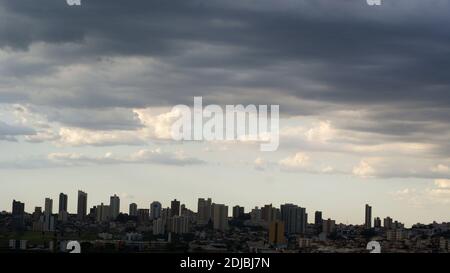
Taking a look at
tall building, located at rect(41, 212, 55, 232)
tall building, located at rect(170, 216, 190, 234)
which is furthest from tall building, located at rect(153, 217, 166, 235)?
tall building, located at rect(41, 212, 55, 232)

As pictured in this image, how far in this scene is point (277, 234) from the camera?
198 ft

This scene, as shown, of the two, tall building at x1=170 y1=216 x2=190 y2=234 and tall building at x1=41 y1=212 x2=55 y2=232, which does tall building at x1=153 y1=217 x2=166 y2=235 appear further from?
tall building at x1=41 y1=212 x2=55 y2=232

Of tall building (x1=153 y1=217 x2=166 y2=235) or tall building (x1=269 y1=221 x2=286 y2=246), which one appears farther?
tall building (x1=153 y1=217 x2=166 y2=235)

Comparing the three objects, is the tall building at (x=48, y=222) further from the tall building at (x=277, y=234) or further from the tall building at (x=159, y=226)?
the tall building at (x=277, y=234)

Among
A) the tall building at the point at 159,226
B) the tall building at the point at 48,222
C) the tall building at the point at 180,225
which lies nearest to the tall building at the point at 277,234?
the tall building at the point at 180,225

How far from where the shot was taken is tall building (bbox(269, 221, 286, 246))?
5740 cm

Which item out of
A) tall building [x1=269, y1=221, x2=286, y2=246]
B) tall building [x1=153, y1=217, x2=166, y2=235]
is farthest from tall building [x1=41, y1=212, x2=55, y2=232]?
tall building [x1=269, y1=221, x2=286, y2=246]

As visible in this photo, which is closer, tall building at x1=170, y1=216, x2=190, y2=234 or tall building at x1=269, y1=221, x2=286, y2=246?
tall building at x1=269, y1=221, x2=286, y2=246

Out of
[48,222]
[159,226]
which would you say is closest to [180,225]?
[159,226]

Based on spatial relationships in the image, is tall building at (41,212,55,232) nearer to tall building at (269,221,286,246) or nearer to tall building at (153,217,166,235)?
tall building at (153,217,166,235)
